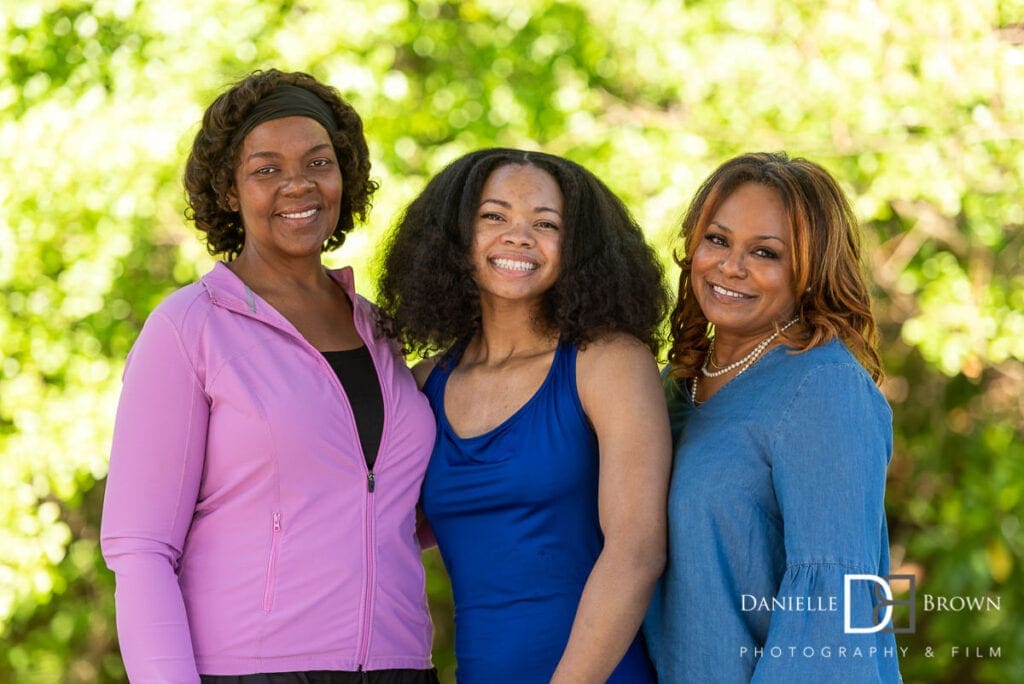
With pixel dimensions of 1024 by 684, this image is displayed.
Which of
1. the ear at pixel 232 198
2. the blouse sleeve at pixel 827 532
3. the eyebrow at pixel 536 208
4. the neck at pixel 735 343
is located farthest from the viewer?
the ear at pixel 232 198

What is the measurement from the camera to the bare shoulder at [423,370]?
3129 mm

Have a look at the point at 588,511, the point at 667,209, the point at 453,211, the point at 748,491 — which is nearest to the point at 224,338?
the point at 453,211

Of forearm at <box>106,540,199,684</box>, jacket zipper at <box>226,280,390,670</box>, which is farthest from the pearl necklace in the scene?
forearm at <box>106,540,199,684</box>

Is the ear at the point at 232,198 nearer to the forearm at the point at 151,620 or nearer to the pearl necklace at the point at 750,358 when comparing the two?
the forearm at the point at 151,620

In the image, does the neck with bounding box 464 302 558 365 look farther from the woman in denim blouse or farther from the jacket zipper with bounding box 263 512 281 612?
the jacket zipper with bounding box 263 512 281 612

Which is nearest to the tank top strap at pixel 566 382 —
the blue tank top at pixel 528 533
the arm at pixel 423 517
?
the blue tank top at pixel 528 533

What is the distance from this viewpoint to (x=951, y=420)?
6816 mm

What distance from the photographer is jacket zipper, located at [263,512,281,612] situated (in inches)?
103

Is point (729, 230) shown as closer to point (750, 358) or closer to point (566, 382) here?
point (750, 358)

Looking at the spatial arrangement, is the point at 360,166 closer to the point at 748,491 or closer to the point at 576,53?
the point at 748,491

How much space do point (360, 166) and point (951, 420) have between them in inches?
181

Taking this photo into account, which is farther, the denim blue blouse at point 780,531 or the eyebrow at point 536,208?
the eyebrow at point 536,208

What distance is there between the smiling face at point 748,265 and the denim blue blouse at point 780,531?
106 millimetres

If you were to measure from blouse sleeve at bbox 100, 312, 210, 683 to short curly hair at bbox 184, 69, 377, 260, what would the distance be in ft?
1.87
